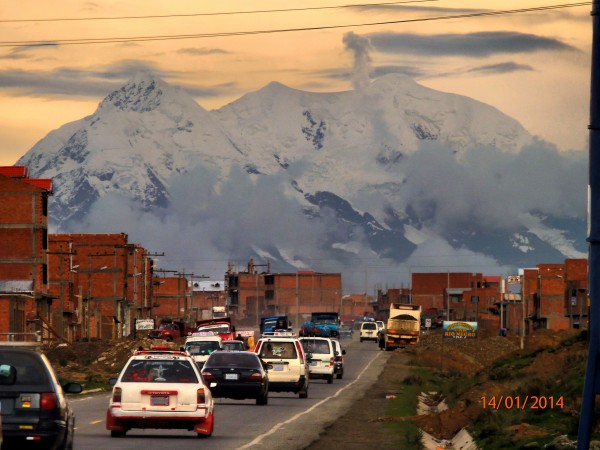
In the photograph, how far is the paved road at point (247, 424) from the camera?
2758 cm

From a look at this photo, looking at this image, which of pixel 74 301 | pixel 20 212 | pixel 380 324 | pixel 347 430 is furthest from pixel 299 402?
pixel 380 324

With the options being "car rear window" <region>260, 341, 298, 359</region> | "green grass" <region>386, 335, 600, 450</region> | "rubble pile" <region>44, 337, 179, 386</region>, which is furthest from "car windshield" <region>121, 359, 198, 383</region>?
"rubble pile" <region>44, 337, 179, 386</region>

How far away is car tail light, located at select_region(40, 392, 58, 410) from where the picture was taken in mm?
19312

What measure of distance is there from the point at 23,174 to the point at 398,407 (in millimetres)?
76749

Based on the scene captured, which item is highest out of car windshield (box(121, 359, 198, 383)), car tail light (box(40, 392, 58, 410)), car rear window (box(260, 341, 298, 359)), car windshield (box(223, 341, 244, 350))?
car tail light (box(40, 392, 58, 410))

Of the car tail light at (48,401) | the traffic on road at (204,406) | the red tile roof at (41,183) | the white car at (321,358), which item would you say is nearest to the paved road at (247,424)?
the traffic on road at (204,406)

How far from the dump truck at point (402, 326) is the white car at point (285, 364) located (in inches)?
2741

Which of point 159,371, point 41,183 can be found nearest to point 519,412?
point 159,371

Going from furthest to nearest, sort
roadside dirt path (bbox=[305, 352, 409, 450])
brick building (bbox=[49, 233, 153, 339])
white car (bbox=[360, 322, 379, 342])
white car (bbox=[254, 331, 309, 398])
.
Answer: white car (bbox=[360, 322, 379, 342])
brick building (bbox=[49, 233, 153, 339])
white car (bbox=[254, 331, 309, 398])
roadside dirt path (bbox=[305, 352, 409, 450])

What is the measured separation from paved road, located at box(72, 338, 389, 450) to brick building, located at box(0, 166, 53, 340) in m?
52.9

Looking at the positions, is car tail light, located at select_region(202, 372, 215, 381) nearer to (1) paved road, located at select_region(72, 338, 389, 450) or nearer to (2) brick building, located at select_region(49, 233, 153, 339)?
(1) paved road, located at select_region(72, 338, 389, 450)

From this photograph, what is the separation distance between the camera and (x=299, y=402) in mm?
46875
